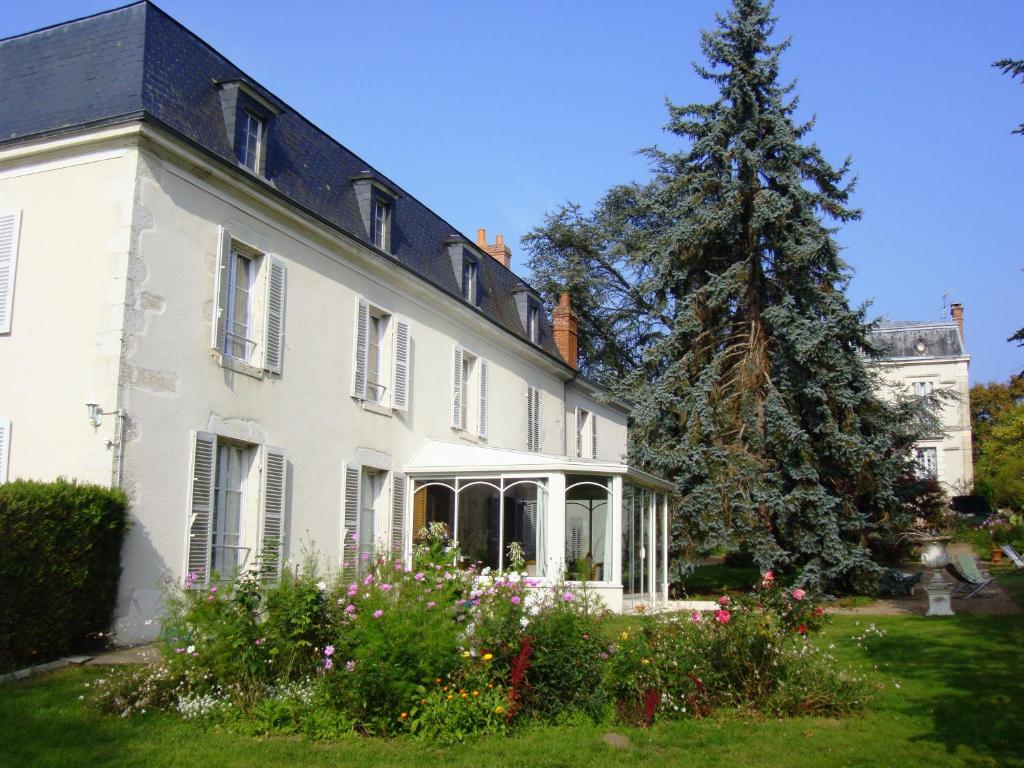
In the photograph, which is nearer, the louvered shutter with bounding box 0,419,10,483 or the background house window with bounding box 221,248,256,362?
the louvered shutter with bounding box 0,419,10,483

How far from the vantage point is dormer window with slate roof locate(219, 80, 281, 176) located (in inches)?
481

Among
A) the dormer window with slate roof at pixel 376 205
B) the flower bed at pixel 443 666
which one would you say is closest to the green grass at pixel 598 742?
the flower bed at pixel 443 666

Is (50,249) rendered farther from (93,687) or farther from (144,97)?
(93,687)

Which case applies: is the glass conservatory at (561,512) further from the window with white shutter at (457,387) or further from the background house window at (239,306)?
the background house window at (239,306)

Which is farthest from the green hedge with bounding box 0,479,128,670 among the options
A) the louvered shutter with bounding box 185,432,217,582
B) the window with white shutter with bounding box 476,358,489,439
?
the window with white shutter with bounding box 476,358,489,439

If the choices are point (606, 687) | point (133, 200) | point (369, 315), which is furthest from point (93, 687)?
point (369, 315)

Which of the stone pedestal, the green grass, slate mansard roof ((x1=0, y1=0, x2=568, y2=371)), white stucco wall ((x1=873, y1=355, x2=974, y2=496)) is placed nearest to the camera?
the green grass

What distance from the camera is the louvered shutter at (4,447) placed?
10.3 meters

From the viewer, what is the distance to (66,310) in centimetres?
1041

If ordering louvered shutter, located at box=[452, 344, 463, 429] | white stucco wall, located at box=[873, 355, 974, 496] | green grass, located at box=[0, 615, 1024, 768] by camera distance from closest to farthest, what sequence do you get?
1. green grass, located at box=[0, 615, 1024, 768]
2. louvered shutter, located at box=[452, 344, 463, 429]
3. white stucco wall, located at box=[873, 355, 974, 496]

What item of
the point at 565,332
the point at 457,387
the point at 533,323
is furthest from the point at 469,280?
the point at 565,332

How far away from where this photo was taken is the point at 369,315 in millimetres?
15219

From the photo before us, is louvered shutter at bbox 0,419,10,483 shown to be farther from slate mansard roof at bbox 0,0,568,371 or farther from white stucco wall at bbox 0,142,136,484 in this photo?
slate mansard roof at bbox 0,0,568,371

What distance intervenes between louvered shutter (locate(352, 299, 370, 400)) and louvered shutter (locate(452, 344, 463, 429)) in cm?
310
